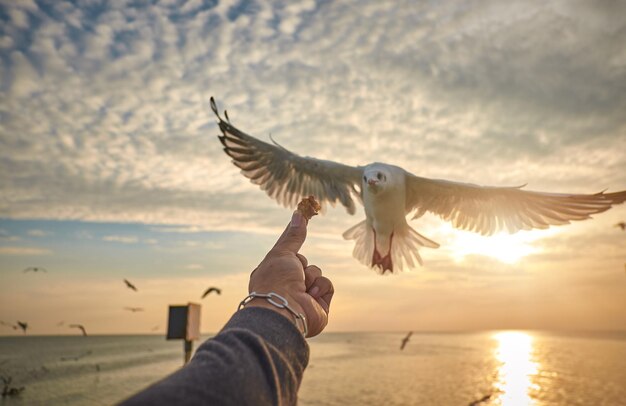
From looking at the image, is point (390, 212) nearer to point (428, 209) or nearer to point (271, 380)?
point (428, 209)

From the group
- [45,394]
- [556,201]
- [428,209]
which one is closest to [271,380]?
[556,201]

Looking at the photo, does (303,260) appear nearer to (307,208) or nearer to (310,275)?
(310,275)

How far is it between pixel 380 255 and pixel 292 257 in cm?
462

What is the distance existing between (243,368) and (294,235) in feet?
2.15

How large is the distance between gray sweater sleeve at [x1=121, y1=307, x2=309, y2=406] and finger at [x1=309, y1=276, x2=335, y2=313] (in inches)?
15.4

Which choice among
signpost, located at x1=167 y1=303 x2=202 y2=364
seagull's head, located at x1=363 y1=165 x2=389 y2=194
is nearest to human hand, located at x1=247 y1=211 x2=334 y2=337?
seagull's head, located at x1=363 y1=165 x2=389 y2=194

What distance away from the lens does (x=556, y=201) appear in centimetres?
551

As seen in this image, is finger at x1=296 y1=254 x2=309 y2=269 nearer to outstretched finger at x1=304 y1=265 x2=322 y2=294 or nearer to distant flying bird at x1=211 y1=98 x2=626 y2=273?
outstretched finger at x1=304 y1=265 x2=322 y2=294

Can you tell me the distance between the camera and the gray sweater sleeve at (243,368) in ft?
3.03

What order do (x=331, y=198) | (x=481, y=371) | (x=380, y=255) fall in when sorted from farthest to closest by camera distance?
(x=481, y=371)
(x=331, y=198)
(x=380, y=255)

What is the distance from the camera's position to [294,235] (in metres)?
1.65

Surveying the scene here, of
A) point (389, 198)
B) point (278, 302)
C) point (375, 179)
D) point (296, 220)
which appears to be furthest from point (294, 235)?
point (389, 198)

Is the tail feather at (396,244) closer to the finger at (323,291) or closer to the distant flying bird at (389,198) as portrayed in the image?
the distant flying bird at (389,198)

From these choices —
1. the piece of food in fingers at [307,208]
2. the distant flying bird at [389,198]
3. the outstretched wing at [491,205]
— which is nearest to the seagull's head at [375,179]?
the distant flying bird at [389,198]
